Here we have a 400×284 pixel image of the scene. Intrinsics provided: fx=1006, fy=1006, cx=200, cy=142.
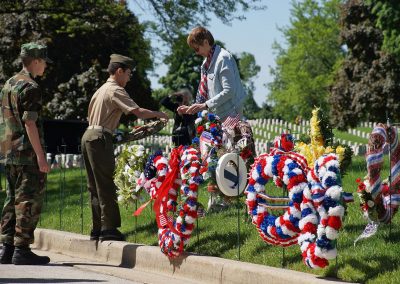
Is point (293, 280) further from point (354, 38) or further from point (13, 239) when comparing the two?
point (354, 38)

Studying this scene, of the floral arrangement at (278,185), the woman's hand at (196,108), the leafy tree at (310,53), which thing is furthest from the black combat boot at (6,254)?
the leafy tree at (310,53)

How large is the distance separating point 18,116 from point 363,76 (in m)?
43.7

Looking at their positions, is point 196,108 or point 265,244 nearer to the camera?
point 265,244

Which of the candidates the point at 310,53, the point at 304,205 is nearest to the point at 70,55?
the point at 310,53

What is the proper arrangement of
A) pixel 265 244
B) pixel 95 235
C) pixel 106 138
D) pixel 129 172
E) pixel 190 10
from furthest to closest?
1. pixel 190 10
2. pixel 129 172
3. pixel 95 235
4. pixel 106 138
5. pixel 265 244

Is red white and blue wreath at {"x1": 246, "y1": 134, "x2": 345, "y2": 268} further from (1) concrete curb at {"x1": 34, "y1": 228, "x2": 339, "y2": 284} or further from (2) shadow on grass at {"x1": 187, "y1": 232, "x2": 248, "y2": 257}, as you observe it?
(2) shadow on grass at {"x1": 187, "y1": 232, "x2": 248, "y2": 257}

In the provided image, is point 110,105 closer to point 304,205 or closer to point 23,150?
point 23,150

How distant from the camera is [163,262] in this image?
977 centimetres

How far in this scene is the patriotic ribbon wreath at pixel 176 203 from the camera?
31.6 feet

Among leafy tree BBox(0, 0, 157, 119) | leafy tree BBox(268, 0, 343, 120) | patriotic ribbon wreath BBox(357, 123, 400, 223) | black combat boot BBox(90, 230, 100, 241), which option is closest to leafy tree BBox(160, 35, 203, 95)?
leafy tree BBox(268, 0, 343, 120)

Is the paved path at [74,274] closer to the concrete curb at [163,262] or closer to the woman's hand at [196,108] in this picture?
the concrete curb at [163,262]

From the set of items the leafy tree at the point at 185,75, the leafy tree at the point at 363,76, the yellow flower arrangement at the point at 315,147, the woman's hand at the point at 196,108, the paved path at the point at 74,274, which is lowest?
the paved path at the point at 74,274

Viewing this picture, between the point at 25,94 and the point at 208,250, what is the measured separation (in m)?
2.43

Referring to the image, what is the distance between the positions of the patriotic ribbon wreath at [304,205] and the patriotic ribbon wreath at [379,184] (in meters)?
0.91
